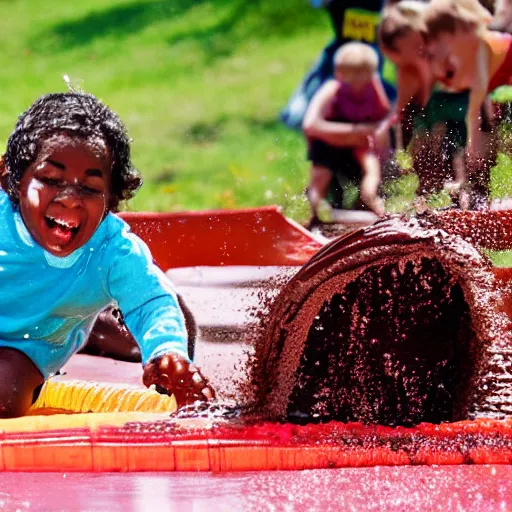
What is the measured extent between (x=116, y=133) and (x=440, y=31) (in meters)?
2.32

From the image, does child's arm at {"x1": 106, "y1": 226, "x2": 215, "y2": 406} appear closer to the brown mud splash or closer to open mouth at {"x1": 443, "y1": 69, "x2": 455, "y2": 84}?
the brown mud splash

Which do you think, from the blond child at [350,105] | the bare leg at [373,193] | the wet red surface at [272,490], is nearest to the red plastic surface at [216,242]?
the bare leg at [373,193]

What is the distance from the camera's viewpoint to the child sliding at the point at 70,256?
64.0 inches

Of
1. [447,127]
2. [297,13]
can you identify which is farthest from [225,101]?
[447,127]

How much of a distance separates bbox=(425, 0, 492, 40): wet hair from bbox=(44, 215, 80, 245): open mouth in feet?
7.64

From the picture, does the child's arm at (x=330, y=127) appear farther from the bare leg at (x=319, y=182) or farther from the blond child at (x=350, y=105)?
the bare leg at (x=319, y=182)

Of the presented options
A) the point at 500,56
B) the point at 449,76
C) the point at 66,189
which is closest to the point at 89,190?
the point at 66,189

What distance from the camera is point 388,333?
1629mm

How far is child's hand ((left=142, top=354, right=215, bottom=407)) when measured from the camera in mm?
1604

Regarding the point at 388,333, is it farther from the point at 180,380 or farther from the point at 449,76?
the point at 449,76

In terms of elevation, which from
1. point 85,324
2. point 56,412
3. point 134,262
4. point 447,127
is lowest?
point 56,412

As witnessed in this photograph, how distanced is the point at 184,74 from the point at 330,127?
9.35 feet

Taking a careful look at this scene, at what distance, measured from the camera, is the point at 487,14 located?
3781mm

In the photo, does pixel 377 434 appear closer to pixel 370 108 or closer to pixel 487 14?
pixel 487 14
